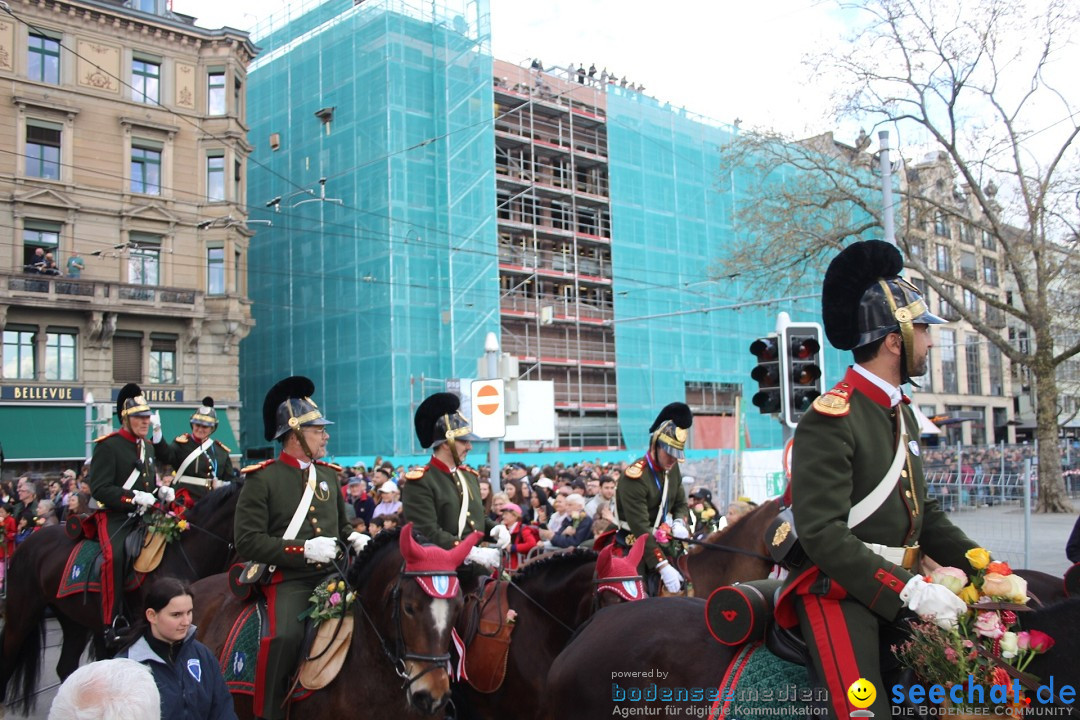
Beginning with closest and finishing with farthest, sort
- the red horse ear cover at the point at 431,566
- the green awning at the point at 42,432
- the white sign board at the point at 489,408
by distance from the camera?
the red horse ear cover at the point at 431,566
the white sign board at the point at 489,408
the green awning at the point at 42,432

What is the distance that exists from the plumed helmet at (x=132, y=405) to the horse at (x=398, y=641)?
3881 mm

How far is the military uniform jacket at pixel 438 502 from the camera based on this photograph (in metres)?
7.50

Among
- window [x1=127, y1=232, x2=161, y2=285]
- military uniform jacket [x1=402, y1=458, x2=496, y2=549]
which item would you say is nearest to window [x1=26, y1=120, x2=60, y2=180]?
window [x1=127, y1=232, x2=161, y2=285]

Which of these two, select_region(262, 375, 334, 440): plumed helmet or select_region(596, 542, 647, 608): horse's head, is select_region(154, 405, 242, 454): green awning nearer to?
select_region(262, 375, 334, 440): plumed helmet

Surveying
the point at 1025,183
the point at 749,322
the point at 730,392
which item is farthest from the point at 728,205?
the point at 1025,183

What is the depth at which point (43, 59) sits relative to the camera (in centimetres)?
3234

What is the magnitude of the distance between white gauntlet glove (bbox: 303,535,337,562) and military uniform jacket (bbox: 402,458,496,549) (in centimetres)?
155

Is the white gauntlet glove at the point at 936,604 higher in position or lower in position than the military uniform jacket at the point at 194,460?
lower

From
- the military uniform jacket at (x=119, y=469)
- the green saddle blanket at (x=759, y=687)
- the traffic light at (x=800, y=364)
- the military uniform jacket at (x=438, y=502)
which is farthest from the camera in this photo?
the traffic light at (x=800, y=364)

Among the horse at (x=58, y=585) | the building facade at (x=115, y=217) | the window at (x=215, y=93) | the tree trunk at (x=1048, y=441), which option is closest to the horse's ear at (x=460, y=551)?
the horse at (x=58, y=585)

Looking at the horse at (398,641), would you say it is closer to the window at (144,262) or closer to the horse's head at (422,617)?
the horse's head at (422,617)

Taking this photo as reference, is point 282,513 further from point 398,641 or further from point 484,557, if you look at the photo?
point 484,557

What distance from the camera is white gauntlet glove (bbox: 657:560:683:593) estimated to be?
24.9ft

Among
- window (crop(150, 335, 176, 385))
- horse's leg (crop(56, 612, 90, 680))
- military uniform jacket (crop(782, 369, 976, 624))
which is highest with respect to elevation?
window (crop(150, 335, 176, 385))
